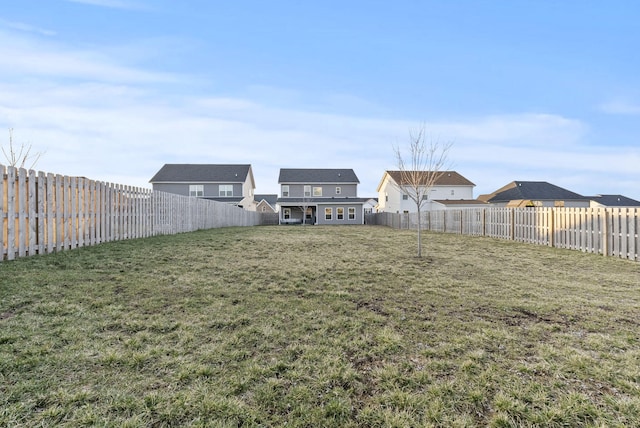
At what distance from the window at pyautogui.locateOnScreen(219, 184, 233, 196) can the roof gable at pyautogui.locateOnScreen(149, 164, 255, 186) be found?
2.06 ft

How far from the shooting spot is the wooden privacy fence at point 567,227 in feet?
26.6

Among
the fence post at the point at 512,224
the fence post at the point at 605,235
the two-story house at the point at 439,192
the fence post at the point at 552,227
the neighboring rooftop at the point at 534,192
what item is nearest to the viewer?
the fence post at the point at 605,235

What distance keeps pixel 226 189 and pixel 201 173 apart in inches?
152

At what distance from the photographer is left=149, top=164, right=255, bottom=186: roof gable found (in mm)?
34812

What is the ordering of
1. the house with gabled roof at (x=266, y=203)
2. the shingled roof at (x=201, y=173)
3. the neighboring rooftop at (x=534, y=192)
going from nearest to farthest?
1. the shingled roof at (x=201, y=173)
2. the neighboring rooftop at (x=534, y=192)
3. the house with gabled roof at (x=266, y=203)

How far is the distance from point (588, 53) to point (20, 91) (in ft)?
84.4

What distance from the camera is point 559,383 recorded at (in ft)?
7.36

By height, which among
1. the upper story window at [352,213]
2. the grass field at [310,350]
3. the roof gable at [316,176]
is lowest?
the grass field at [310,350]

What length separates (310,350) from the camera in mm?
2721

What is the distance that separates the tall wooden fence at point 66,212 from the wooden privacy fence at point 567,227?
15.2 m

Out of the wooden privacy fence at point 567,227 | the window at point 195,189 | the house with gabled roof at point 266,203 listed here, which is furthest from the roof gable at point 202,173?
the wooden privacy fence at point 567,227

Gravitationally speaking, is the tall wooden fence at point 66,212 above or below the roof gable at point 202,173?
below

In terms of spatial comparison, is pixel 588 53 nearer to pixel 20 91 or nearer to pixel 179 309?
pixel 179 309

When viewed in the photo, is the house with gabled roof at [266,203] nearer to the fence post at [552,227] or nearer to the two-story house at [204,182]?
the two-story house at [204,182]
